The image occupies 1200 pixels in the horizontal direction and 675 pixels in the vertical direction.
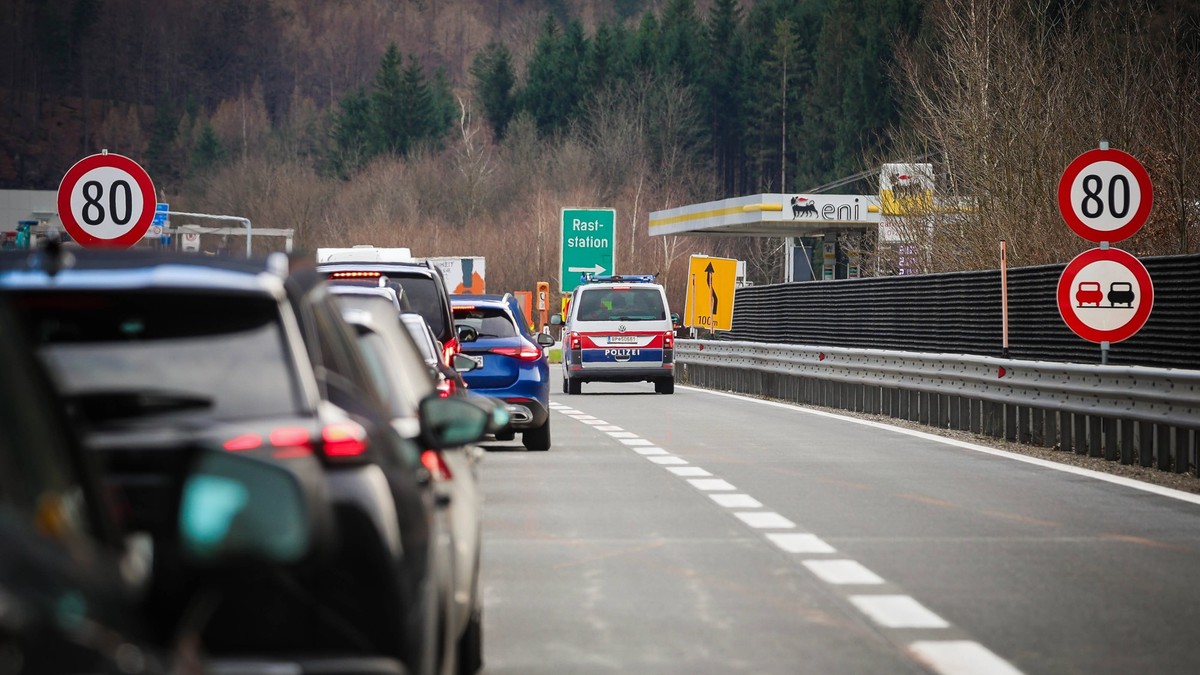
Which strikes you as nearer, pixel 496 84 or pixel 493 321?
pixel 493 321

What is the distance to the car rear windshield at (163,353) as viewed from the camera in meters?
4.43

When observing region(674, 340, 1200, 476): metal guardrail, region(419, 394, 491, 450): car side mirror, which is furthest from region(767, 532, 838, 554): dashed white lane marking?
region(419, 394, 491, 450): car side mirror

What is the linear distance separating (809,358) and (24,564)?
93.8 feet

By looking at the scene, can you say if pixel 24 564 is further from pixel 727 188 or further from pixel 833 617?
pixel 727 188

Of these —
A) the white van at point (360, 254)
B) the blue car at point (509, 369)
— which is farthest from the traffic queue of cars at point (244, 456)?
the white van at point (360, 254)

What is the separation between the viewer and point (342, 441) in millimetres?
4480

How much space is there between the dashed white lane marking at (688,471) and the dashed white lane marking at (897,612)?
7382 mm

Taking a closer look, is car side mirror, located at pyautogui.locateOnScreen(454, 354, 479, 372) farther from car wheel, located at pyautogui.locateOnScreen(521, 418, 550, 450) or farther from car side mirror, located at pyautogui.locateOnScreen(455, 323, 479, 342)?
car wheel, located at pyautogui.locateOnScreen(521, 418, 550, 450)

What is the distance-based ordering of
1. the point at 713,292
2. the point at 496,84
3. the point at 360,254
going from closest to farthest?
1. the point at 360,254
2. the point at 713,292
3. the point at 496,84

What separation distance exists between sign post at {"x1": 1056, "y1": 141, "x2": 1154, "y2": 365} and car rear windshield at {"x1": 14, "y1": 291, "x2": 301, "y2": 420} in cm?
1424

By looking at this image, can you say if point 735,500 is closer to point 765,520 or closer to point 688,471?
point 765,520

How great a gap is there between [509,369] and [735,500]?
6576 mm

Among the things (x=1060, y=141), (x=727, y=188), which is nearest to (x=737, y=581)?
(x=1060, y=141)

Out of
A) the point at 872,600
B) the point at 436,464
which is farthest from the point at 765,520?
the point at 436,464
